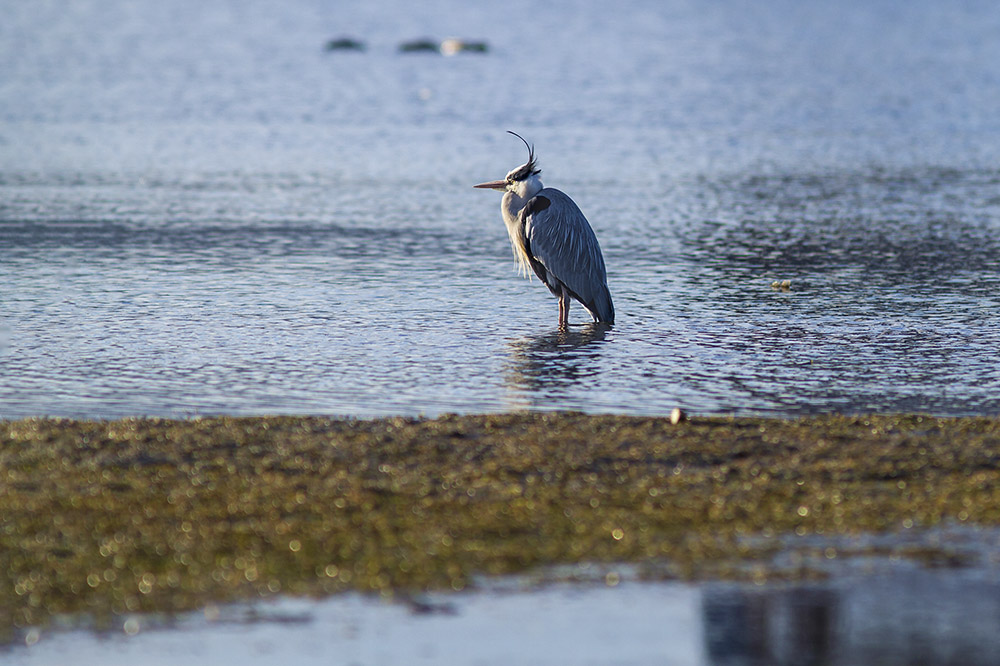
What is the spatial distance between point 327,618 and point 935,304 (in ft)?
29.3

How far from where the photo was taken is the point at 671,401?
9.05 meters

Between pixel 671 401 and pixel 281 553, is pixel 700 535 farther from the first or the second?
pixel 671 401

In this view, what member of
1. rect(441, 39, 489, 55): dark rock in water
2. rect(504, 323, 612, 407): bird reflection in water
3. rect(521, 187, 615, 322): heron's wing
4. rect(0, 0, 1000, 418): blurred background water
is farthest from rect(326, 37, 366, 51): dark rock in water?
rect(504, 323, 612, 407): bird reflection in water

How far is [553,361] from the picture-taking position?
10.6 m

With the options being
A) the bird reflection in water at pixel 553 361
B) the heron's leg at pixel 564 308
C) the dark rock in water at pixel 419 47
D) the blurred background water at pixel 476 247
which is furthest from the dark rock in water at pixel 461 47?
the bird reflection in water at pixel 553 361

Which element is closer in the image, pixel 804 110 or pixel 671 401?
pixel 671 401

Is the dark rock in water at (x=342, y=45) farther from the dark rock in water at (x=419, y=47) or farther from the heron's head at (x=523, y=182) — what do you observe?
the heron's head at (x=523, y=182)

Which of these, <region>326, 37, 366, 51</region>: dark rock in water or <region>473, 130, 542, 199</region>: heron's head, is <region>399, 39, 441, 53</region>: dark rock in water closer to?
<region>326, 37, 366, 51</region>: dark rock in water

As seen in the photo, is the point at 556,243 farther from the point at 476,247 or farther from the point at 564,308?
the point at 476,247

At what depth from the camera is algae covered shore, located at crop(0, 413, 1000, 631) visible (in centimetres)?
552

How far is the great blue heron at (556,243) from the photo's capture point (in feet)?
40.0

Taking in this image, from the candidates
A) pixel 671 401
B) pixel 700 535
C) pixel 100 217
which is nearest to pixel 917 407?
pixel 671 401

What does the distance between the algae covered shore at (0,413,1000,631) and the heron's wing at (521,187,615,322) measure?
13.2 feet

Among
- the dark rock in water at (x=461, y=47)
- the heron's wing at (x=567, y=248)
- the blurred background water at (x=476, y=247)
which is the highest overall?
the heron's wing at (x=567, y=248)
